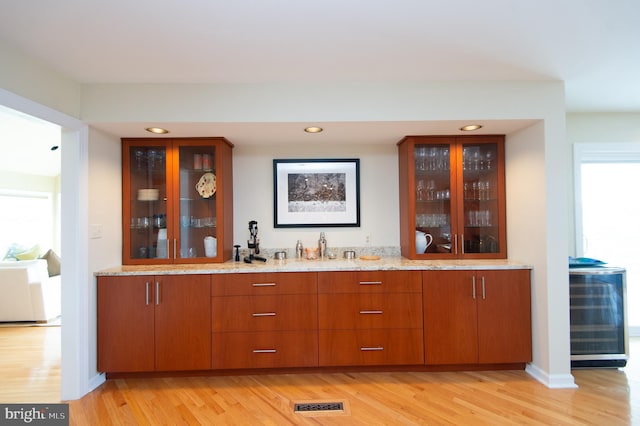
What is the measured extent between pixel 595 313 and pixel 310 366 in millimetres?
2561

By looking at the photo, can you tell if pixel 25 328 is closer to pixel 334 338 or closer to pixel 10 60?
pixel 10 60

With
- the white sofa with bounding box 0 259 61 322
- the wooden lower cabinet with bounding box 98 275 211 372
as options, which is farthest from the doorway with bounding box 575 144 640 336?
the white sofa with bounding box 0 259 61 322

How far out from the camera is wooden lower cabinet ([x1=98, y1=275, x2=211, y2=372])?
2529 mm

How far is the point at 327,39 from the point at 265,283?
1.85m

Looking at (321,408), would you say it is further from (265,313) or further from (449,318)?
(449,318)

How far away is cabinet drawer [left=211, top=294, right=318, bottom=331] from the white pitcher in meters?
1.14

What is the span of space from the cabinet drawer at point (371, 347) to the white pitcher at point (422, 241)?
0.76 m

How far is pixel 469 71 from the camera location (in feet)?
7.58

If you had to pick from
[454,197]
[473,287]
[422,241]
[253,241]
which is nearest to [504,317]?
[473,287]

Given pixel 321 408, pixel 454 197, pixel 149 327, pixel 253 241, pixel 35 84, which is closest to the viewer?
pixel 35 84

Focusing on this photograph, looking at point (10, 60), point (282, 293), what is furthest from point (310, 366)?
point (10, 60)

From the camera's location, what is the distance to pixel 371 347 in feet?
8.52

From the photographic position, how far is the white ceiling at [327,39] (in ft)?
5.24

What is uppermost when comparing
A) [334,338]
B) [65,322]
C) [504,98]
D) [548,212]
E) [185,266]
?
[504,98]
